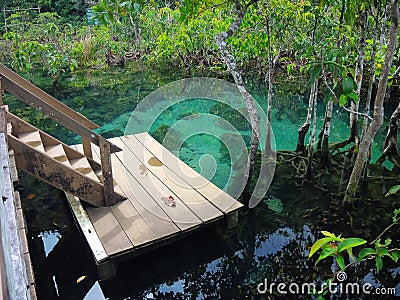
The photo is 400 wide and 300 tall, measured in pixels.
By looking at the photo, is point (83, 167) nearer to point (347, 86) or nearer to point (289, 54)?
point (347, 86)

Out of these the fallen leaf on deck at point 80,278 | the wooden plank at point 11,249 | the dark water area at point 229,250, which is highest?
the wooden plank at point 11,249

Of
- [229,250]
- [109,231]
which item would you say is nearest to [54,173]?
[109,231]

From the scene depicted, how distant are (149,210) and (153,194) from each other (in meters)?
0.33

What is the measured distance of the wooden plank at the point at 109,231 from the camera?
349cm

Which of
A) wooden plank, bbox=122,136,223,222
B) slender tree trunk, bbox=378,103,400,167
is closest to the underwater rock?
wooden plank, bbox=122,136,223,222

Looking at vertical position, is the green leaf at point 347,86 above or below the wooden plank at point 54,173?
above

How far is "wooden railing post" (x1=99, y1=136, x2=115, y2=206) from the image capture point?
149 inches

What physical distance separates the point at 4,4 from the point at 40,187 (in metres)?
16.1

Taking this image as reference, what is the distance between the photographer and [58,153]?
4.26m

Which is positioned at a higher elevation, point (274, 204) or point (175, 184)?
point (175, 184)

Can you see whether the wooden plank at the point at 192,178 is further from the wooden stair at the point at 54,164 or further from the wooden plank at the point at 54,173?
the wooden plank at the point at 54,173

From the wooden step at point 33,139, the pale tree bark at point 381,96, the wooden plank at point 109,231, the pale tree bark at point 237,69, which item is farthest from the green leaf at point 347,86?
the wooden step at point 33,139

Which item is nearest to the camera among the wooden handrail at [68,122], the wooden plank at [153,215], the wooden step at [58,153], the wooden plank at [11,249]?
the wooden plank at [11,249]

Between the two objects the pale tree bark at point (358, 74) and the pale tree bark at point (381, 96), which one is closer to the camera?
the pale tree bark at point (381, 96)
